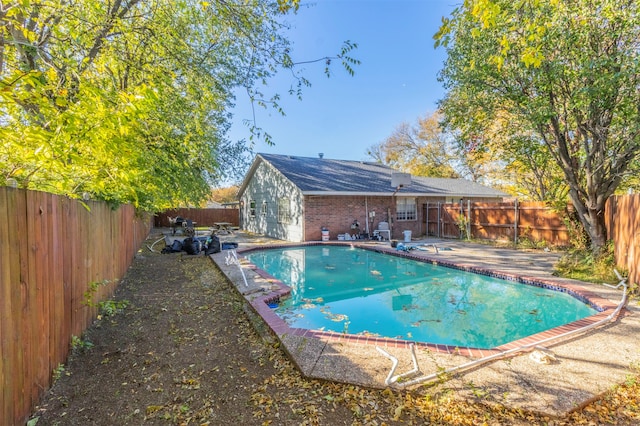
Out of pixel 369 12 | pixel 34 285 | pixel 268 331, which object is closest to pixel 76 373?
pixel 34 285

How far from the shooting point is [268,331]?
13.2 ft

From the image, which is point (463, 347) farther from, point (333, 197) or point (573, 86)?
point (333, 197)

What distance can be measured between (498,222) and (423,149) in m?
18.8

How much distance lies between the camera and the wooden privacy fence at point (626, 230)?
19.2 ft

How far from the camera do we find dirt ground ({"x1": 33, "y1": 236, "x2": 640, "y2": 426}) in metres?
2.41

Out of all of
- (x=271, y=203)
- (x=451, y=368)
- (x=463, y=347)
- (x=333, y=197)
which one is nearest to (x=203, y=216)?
(x=271, y=203)

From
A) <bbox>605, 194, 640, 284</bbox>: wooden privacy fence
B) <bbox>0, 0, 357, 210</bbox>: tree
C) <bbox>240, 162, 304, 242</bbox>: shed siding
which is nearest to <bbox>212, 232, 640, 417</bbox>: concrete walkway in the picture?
<bbox>605, 194, 640, 284</bbox>: wooden privacy fence

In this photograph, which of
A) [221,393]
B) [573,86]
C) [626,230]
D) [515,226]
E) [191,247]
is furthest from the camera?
[515,226]

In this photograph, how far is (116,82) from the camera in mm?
6094

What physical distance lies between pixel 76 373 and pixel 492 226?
1487cm

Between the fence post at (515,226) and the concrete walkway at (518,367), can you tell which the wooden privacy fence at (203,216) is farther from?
the concrete walkway at (518,367)

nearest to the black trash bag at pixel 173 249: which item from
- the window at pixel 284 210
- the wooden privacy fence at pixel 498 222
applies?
the window at pixel 284 210

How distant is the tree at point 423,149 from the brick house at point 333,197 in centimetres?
1004

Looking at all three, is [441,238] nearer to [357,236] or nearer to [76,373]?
[357,236]
